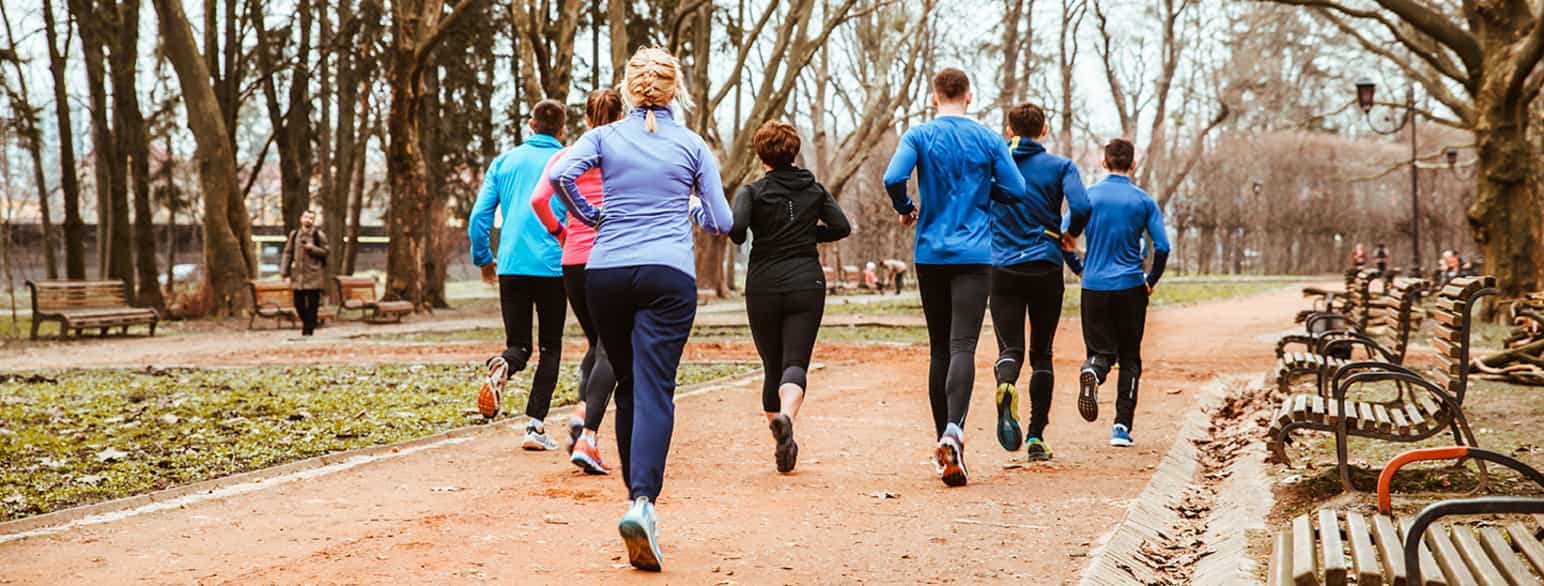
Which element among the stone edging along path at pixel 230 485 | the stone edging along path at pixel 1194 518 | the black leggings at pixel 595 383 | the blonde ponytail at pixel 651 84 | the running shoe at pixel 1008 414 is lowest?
the stone edging along path at pixel 1194 518

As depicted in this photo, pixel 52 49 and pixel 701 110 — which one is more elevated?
pixel 52 49

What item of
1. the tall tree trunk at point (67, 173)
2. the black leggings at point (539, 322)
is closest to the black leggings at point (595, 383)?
the black leggings at point (539, 322)

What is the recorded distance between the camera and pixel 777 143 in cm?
666

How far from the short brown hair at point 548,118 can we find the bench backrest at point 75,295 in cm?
1569

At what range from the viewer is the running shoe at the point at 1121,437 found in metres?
7.83

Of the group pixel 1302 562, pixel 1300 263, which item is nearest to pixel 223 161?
pixel 1302 562

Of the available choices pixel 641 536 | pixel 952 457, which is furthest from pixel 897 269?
pixel 641 536

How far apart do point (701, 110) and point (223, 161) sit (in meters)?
8.66

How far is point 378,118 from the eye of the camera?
34.2 meters

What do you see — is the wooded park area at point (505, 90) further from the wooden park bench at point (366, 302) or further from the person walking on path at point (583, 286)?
the person walking on path at point (583, 286)

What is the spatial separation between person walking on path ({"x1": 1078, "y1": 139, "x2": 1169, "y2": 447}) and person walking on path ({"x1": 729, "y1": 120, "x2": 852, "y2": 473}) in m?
1.82

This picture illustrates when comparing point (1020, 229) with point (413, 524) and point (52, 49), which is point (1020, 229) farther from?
point (52, 49)

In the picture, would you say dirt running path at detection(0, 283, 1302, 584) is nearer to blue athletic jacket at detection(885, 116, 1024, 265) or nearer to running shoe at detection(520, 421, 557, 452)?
running shoe at detection(520, 421, 557, 452)

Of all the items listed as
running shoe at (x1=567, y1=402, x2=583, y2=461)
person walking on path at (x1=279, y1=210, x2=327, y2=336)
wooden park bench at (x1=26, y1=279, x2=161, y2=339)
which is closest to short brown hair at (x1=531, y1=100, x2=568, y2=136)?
running shoe at (x1=567, y1=402, x2=583, y2=461)
